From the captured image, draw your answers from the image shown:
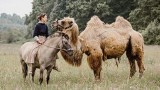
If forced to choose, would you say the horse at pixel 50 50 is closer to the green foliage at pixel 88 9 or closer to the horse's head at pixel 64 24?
the horse's head at pixel 64 24

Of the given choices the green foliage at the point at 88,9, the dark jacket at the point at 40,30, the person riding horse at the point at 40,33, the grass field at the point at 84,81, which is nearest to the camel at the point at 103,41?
the grass field at the point at 84,81

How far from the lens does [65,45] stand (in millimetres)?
11383

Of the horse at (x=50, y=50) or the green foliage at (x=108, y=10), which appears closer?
the horse at (x=50, y=50)

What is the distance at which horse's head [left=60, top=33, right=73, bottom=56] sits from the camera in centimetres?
1134

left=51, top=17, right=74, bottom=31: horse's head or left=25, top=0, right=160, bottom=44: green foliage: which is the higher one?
left=51, top=17, right=74, bottom=31: horse's head

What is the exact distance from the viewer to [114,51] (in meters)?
13.3

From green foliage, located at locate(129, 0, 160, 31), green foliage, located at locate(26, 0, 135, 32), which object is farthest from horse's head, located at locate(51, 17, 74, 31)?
green foliage, located at locate(26, 0, 135, 32)

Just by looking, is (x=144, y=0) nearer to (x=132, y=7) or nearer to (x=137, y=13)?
(x=137, y=13)

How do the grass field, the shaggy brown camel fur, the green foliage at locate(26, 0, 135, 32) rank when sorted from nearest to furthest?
the grass field
the shaggy brown camel fur
the green foliage at locate(26, 0, 135, 32)

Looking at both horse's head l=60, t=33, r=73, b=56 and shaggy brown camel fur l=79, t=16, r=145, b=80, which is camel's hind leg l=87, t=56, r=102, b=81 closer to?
shaggy brown camel fur l=79, t=16, r=145, b=80

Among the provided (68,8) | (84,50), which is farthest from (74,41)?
(68,8)

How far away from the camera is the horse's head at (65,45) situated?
37.2 feet

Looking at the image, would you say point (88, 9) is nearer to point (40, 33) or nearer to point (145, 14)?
point (145, 14)

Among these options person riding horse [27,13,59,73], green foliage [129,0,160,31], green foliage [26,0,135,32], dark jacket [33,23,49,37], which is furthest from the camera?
green foliage [26,0,135,32]
